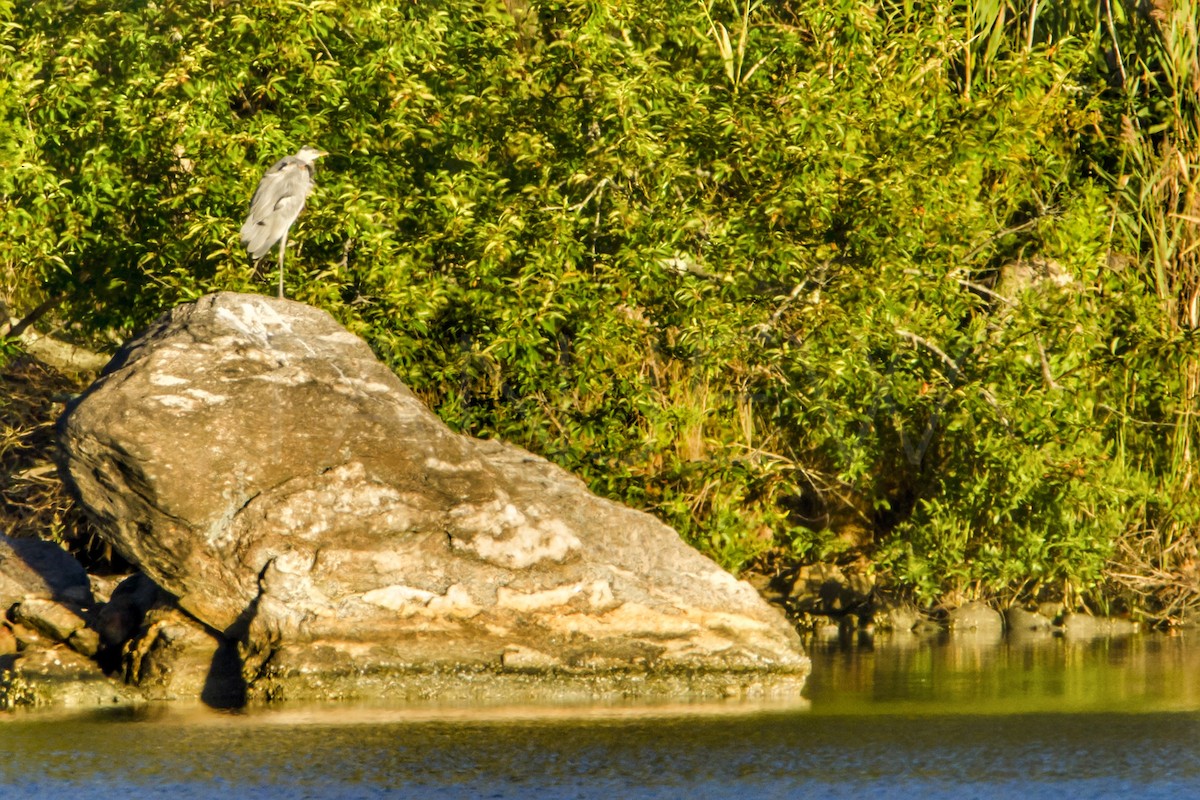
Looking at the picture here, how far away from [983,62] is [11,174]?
7541 millimetres

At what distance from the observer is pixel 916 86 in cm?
1273

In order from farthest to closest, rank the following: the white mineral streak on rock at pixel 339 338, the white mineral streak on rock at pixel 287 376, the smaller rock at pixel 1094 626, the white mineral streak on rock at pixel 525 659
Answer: the smaller rock at pixel 1094 626, the white mineral streak on rock at pixel 339 338, the white mineral streak on rock at pixel 287 376, the white mineral streak on rock at pixel 525 659

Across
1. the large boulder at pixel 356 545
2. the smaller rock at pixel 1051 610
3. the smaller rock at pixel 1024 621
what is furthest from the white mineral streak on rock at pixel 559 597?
the smaller rock at pixel 1051 610

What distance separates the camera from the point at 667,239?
Result: 11523 millimetres

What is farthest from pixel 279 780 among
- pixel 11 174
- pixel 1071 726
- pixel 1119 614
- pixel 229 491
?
pixel 1119 614

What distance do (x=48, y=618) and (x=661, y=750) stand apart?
4.39 meters

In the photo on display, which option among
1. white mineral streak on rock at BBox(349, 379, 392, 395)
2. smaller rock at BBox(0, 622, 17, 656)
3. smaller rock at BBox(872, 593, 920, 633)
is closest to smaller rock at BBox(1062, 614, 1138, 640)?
smaller rock at BBox(872, 593, 920, 633)

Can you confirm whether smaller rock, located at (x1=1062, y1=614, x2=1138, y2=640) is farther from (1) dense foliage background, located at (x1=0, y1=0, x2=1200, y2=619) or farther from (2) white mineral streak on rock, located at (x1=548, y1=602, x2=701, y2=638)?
(2) white mineral streak on rock, located at (x1=548, y1=602, x2=701, y2=638)

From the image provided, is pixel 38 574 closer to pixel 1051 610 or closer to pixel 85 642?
pixel 85 642

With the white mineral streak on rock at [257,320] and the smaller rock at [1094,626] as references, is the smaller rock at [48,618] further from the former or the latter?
the smaller rock at [1094,626]

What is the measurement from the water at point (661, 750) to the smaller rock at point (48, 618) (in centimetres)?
126

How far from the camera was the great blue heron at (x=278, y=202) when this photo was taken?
10.8m

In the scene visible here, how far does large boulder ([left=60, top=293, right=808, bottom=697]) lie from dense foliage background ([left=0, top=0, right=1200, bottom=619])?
1.62 meters

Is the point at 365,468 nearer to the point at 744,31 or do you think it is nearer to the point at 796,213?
the point at 796,213
